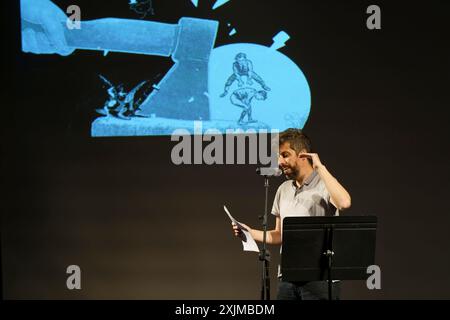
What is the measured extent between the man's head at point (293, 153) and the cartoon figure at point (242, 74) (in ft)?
5.15

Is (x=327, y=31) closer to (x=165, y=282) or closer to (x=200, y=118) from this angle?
(x=200, y=118)

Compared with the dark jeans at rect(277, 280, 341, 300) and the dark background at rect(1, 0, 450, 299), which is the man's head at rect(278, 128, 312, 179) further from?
the dark background at rect(1, 0, 450, 299)

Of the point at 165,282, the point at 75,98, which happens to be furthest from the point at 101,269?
the point at 75,98

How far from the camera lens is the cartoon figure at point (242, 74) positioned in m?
4.83

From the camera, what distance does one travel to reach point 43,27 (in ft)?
16.2

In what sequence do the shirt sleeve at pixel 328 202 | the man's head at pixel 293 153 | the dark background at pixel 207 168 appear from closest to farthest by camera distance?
the shirt sleeve at pixel 328 202
the man's head at pixel 293 153
the dark background at pixel 207 168

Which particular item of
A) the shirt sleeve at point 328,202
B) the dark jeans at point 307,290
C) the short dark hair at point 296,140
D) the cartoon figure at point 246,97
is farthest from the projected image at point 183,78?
the dark jeans at point 307,290

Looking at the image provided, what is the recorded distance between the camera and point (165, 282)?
491 cm

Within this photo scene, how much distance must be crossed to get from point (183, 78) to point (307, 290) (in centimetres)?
234

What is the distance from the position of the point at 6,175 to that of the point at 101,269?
1127 millimetres

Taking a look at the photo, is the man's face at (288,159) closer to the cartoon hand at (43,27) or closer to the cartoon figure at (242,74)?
the cartoon figure at (242,74)

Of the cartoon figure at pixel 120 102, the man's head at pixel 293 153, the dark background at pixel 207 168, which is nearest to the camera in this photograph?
the man's head at pixel 293 153

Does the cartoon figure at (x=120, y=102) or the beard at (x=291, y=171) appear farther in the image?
the cartoon figure at (x=120, y=102)

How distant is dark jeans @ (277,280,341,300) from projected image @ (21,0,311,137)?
1856mm
